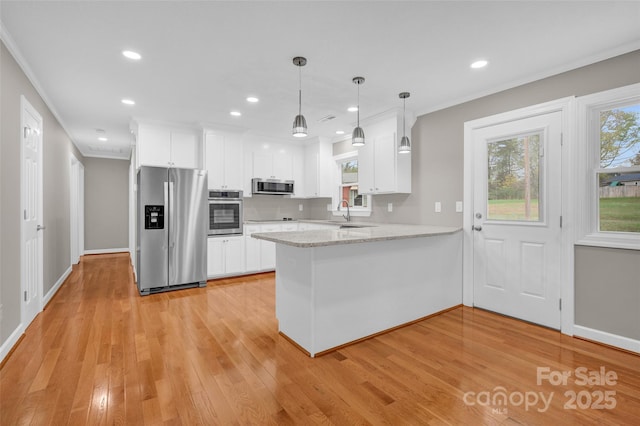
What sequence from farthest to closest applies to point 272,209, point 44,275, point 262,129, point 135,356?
point 272,209
point 262,129
point 44,275
point 135,356

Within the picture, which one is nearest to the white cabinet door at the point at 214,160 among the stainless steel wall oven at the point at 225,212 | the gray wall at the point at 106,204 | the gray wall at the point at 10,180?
the stainless steel wall oven at the point at 225,212

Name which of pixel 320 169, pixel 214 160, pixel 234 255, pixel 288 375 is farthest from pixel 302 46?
pixel 234 255

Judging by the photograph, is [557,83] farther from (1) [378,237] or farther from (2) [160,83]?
(2) [160,83]

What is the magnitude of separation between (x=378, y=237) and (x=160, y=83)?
9.18 ft

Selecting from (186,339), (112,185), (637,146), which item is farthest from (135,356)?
(112,185)

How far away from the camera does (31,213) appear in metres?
3.16

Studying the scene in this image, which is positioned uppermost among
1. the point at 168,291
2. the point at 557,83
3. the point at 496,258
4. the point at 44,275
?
the point at 557,83

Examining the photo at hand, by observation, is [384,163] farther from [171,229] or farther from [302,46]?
[171,229]

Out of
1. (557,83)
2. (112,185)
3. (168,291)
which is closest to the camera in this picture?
(557,83)

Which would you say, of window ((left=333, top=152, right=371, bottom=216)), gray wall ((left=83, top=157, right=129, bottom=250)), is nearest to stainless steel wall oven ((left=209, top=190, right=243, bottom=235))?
window ((left=333, top=152, right=371, bottom=216))

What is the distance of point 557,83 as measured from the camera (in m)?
2.94

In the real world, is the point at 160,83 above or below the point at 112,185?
above

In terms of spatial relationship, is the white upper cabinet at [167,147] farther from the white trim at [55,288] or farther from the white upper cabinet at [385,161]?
the white upper cabinet at [385,161]

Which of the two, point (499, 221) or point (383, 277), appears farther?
point (499, 221)
